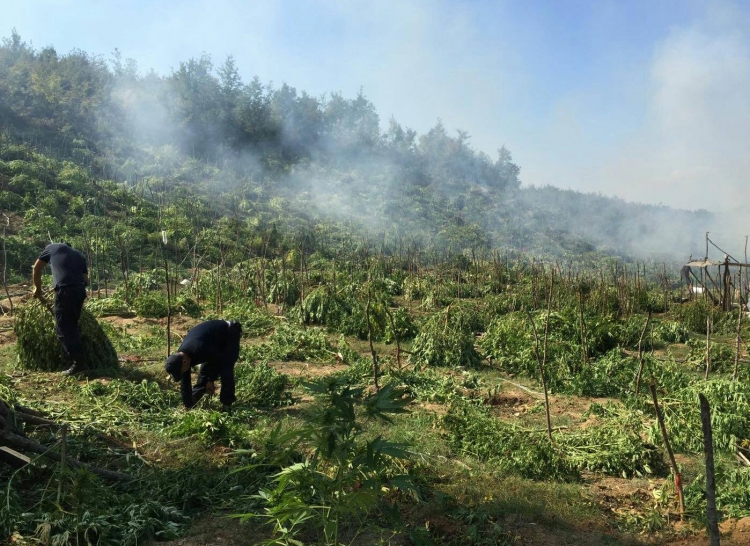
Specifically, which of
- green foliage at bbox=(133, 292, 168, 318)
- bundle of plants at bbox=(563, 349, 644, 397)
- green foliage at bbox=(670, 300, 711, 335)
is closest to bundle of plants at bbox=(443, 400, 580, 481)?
bundle of plants at bbox=(563, 349, 644, 397)

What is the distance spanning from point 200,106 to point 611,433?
3738 centimetres

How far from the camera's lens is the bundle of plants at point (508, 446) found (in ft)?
15.1

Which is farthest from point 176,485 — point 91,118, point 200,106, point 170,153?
point 200,106

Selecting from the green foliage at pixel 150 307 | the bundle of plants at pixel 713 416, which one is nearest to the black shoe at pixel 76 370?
the green foliage at pixel 150 307

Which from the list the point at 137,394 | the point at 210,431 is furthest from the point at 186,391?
the point at 210,431

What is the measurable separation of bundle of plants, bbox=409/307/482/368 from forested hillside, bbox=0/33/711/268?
11.8 metres

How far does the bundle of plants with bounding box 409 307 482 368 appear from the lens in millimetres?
8461

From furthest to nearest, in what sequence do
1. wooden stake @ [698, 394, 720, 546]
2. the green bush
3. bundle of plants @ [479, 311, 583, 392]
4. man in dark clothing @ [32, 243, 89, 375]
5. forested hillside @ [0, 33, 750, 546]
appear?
the green bush
bundle of plants @ [479, 311, 583, 392]
man in dark clothing @ [32, 243, 89, 375]
forested hillside @ [0, 33, 750, 546]
wooden stake @ [698, 394, 720, 546]

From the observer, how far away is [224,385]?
5.59m

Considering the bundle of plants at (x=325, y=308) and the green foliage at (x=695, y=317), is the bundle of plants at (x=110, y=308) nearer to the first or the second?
the bundle of plants at (x=325, y=308)

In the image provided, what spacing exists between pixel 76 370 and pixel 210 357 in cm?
194

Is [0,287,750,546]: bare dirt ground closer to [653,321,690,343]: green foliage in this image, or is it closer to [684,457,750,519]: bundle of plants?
[684,457,750,519]: bundle of plants

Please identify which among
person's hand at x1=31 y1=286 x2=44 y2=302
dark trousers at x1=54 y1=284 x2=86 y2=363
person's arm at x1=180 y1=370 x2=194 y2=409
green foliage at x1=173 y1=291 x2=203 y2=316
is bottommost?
person's arm at x1=180 y1=370 x2=194 y2=409

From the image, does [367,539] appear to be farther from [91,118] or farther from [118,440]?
[91,118]
